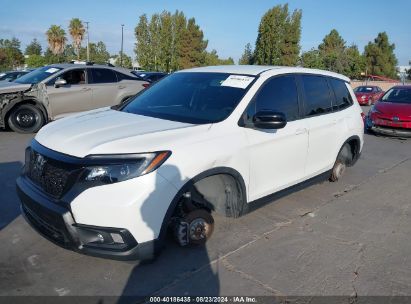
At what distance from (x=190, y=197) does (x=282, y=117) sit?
3.91 feet

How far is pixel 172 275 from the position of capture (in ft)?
11.1

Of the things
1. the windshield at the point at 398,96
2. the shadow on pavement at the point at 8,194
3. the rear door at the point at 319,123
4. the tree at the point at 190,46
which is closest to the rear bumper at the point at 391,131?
the windshield at the point at 398,96

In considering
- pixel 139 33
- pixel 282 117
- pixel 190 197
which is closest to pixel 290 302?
pixel 190 197

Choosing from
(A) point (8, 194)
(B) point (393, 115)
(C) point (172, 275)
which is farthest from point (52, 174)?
(B) point (393, 115)

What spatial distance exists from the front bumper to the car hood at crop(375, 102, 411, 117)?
963 centimetres

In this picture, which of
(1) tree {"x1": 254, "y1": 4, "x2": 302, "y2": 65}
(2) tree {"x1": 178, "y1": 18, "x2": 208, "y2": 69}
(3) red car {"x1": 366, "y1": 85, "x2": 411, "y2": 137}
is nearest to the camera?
(3) red car {"x1": 366, "y1": 85, "x2": 411, "y2": 137}

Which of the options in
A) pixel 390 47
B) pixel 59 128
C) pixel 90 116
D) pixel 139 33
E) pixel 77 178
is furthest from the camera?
pixel 390 47

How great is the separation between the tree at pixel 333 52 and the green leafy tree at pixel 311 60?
1661mm

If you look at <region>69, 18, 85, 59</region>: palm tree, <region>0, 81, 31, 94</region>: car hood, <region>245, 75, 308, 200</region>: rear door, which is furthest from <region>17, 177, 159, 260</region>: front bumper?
<region>69, 18, 85, 59</region>: palm tree

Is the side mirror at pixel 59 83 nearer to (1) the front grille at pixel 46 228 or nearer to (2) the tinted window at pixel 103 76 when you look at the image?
(2) the tinted window at pixel 103 76

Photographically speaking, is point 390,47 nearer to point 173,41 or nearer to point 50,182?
point 173,41

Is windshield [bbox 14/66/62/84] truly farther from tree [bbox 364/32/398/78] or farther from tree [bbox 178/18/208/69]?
tree [bbox 364/32/398/78]

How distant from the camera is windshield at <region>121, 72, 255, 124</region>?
400cm

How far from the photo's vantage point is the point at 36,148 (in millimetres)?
3492
